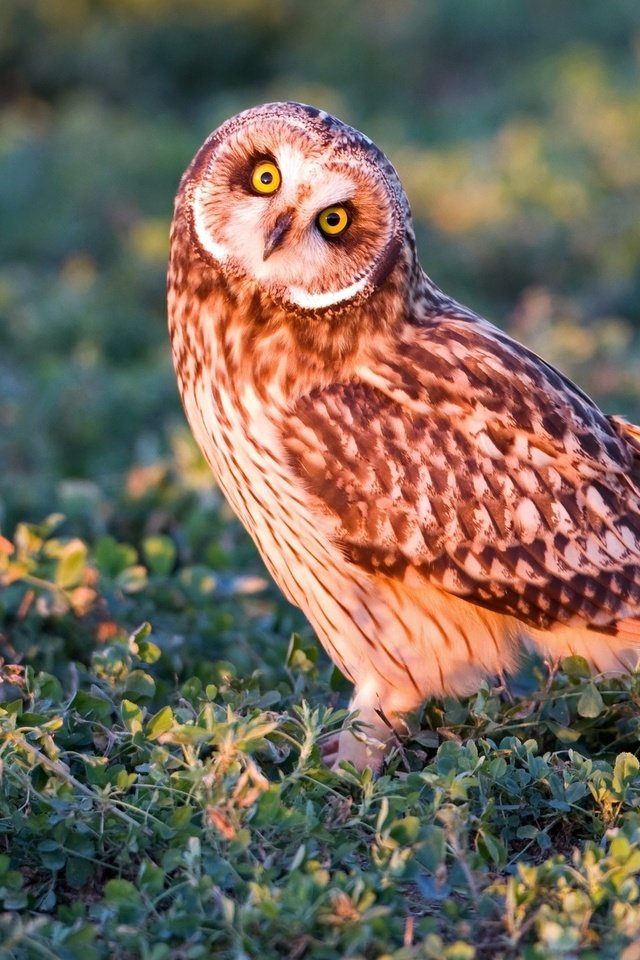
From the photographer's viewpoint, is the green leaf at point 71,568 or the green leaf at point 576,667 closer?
the green leaf at point 576,667

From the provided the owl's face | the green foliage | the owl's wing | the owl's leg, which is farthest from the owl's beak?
the owl's leg

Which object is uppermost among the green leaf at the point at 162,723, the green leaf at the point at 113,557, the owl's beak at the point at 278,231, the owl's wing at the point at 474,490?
the owl's beak at the point at 278,231

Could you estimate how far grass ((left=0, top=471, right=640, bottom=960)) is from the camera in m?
2.57

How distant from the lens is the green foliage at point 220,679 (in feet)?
8.69

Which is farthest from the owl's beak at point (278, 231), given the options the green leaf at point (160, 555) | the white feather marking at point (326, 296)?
the green leaf at point (160, 555)

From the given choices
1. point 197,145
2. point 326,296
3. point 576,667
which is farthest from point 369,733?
point 197,145

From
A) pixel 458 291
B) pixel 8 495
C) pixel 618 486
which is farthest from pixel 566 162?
pixel 618 486

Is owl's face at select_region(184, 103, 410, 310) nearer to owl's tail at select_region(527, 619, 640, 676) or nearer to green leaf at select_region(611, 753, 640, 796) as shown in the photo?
owl's tail at select_region(527, 619, 640, 676)

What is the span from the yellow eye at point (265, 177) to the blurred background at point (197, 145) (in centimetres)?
183

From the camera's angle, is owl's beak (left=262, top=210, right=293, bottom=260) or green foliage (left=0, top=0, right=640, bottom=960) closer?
green foliage (left=0, top=0, right=640, bottom=960)

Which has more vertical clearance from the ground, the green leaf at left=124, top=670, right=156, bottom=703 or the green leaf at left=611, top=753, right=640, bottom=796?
the green leaf at left=611, top=753, right=640, bottom=796

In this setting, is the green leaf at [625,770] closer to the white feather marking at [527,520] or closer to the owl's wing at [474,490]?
the owl's wing at [474,490]

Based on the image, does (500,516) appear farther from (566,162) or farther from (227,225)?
(566,162)

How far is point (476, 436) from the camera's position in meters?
3.55
